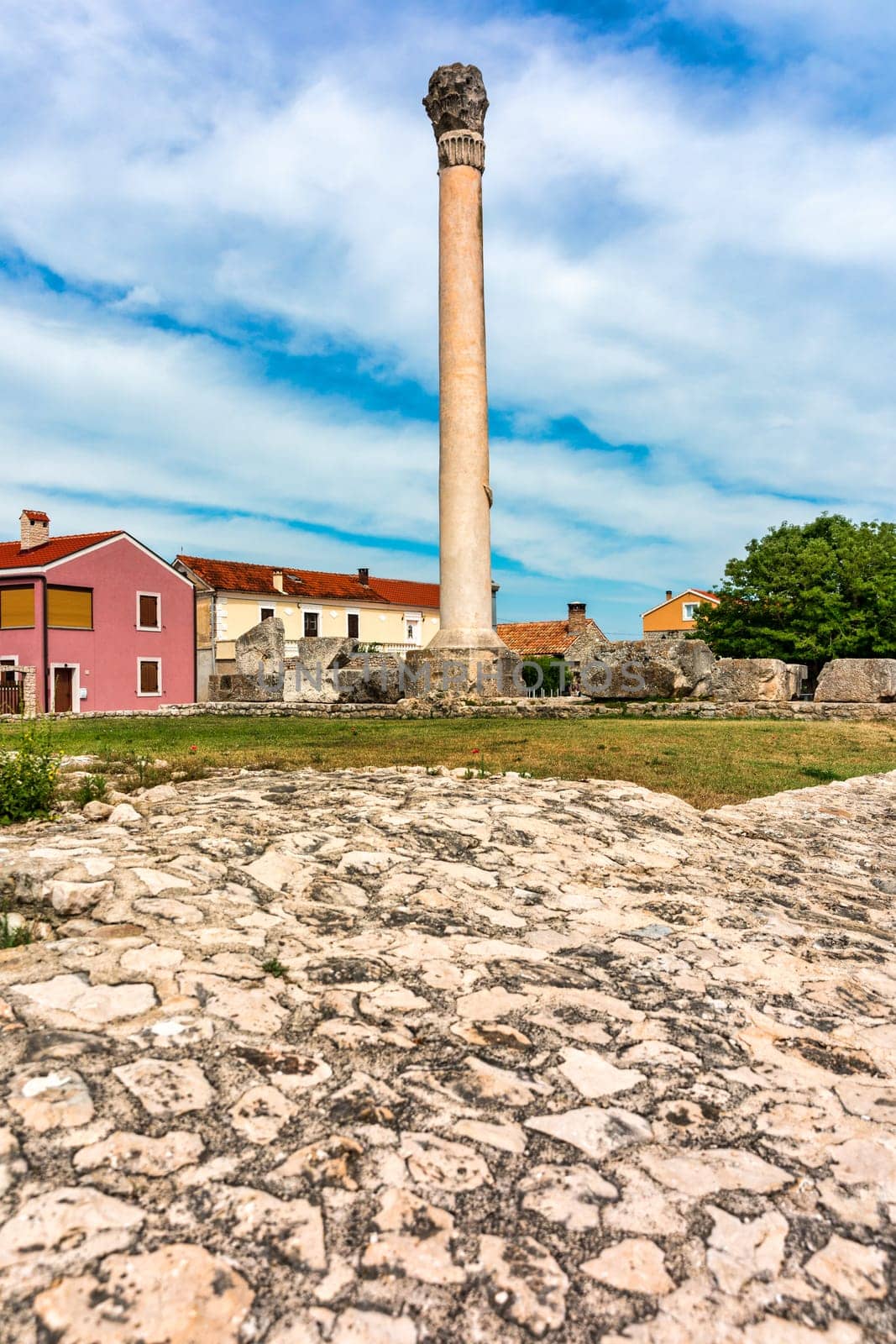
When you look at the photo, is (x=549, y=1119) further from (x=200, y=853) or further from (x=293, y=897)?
(x=200, y=853)

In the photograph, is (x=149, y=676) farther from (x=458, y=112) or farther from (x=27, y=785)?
(x=27, y=785)

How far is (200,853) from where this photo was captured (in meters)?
4.06

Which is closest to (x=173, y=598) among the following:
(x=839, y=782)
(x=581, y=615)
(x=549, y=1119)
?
(x=581, y=615)

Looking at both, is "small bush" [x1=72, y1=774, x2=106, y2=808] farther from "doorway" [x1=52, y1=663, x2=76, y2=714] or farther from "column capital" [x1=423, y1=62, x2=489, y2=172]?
"doorway" [x1=52, y1=663, x2=76, y2=714]

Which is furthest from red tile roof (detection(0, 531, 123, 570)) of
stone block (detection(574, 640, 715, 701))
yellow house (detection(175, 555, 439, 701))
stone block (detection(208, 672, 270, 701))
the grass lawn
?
stone block (detection(574, 640, 715, 701))

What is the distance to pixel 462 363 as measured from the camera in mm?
15656

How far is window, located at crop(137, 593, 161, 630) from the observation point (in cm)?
3016

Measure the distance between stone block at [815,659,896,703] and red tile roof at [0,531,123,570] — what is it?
2295 centimetres

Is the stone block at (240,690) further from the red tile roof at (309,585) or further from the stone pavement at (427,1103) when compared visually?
the red tile roof at (309,585)

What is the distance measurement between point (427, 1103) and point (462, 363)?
15.0m

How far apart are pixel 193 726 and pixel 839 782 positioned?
8523mm

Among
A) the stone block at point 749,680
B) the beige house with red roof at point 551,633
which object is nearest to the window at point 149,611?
the beige house with red roof at point 551,633

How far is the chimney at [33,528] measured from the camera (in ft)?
94.0

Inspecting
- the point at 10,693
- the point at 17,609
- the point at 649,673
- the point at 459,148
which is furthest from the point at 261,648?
→ the point at 17,609
